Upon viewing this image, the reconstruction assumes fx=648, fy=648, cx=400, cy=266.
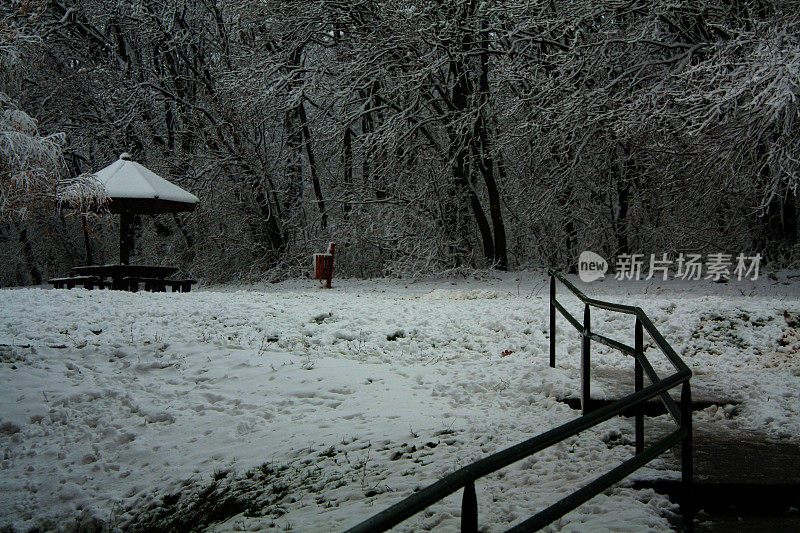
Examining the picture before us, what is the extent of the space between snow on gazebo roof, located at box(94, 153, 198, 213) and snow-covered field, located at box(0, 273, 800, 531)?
4591 mm

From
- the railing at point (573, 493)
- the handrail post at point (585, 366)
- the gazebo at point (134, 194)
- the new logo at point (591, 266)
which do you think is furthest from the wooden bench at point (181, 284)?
the railing at point (573, 493)

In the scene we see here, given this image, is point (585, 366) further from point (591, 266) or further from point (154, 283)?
point (154, 283)

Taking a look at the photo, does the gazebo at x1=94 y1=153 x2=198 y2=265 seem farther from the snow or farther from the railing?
the railing

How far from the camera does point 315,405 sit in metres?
6.29

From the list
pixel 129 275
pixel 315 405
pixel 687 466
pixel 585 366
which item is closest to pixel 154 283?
pixel 129 275

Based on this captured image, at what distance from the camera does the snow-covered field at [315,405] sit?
430 cm

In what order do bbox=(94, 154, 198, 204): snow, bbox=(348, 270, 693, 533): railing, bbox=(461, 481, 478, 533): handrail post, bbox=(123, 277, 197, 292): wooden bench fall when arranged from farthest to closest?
bbox=(123, 277, 197, 292): wooden bench → bbox=(94, 154, 198, 204): snow → bbox=(461, 481, 478, 533): handrail post → bbox=(348, 270, 693, 533): railing

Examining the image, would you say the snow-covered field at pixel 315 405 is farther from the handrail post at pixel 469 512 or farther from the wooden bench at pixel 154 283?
the wooden bench at pixel 154 283

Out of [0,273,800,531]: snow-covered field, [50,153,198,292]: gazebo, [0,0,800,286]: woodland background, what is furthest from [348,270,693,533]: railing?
[50,153,198,292]: gazebo

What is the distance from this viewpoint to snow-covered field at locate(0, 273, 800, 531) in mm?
4297

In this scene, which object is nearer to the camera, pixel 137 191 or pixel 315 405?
pixel 315 405

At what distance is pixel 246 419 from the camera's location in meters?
5.89

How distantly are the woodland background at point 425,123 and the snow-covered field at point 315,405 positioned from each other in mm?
3613

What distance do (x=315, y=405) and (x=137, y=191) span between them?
1038cm
